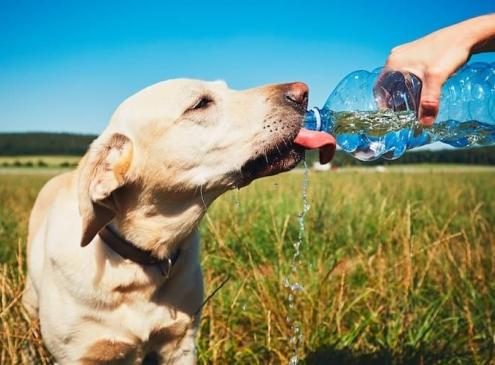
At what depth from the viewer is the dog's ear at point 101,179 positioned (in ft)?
7.17

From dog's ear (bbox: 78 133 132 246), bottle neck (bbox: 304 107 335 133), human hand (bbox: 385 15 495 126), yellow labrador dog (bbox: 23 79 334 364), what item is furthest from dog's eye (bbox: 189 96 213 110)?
human hand (bbox: 385 15 495 126)

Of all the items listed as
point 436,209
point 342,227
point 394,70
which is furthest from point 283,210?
point 394,70

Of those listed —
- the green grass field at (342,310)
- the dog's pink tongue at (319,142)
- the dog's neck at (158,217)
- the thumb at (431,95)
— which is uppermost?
the thumb at (431,95)

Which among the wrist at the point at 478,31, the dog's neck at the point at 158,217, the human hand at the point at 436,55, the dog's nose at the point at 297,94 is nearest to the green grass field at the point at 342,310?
the dog's neck at the point at 158,217

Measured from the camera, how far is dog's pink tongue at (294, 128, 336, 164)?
2297mm

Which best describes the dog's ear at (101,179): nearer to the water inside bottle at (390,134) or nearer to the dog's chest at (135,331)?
the dog's chest at (135,331)

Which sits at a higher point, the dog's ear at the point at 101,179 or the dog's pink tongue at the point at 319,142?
the dog's pink tongue at the point at 319,142

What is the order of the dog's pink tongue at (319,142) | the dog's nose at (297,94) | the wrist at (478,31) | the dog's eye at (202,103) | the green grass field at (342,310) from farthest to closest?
the green grass field at (342,310) < the dog's eye at (202,103) < the dog's nose at (297,94) < the dog's pink tongue at (319,142) < the wrist at (478,31)

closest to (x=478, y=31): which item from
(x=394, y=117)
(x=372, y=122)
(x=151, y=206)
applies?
(x=394, y=117)

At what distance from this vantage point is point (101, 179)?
2.26 meters

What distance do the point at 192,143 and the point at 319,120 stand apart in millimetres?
637

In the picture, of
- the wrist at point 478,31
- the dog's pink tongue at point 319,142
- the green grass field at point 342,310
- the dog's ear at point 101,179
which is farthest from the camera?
the green grass field at point 342,310

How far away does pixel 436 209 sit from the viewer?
6.37 m

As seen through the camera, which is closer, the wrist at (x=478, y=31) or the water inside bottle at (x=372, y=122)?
the wrist at (x=478, y=31)
